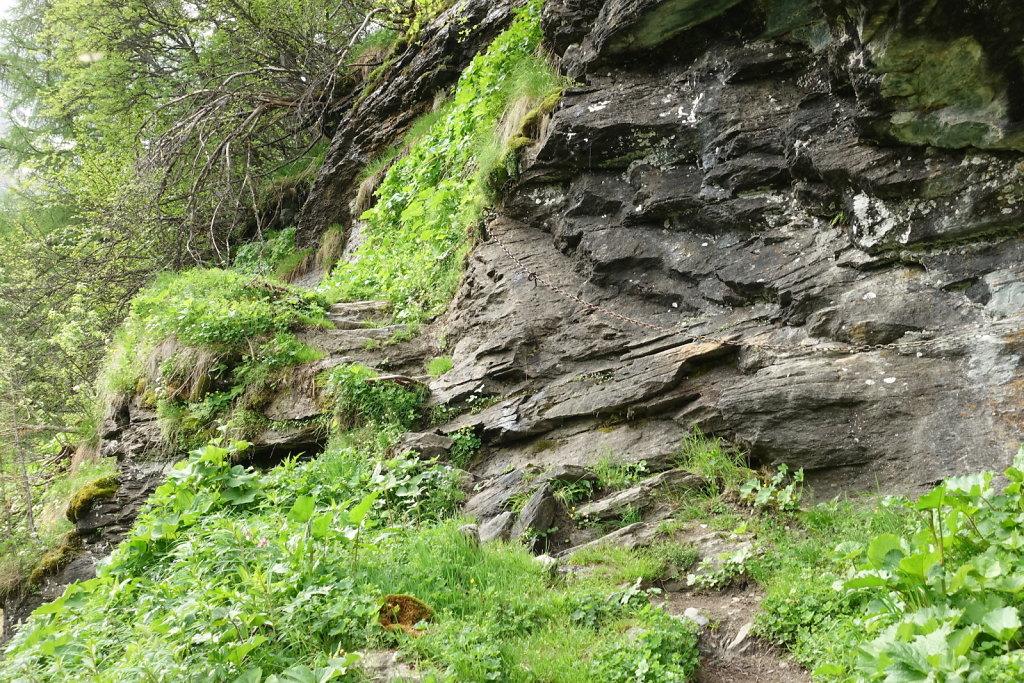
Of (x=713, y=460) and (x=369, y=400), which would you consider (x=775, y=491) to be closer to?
(x=713, y=460)

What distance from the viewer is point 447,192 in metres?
9.21

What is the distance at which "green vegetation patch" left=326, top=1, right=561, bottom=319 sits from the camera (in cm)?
832

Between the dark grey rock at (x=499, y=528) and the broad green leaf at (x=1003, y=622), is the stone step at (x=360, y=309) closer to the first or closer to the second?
the dark grey rock at (x=499, y=528)

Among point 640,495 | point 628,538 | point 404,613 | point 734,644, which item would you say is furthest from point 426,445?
point 734,644

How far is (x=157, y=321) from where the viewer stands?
28.5ft

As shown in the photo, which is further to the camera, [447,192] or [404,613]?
[447,192]

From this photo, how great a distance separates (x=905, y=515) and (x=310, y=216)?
12.0 metres

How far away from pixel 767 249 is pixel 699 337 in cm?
89

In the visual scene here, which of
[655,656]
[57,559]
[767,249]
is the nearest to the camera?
[655,656]

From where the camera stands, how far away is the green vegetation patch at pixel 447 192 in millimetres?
8320

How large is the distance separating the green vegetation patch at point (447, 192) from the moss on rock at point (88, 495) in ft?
11.9

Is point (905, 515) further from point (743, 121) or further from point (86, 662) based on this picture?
point (86, 662)

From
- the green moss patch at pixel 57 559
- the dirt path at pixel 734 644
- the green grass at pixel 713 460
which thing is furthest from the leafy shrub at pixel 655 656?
the green moss patch at pixel 57 559

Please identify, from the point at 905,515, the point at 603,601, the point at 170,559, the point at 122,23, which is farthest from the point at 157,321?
the point at 122,23
